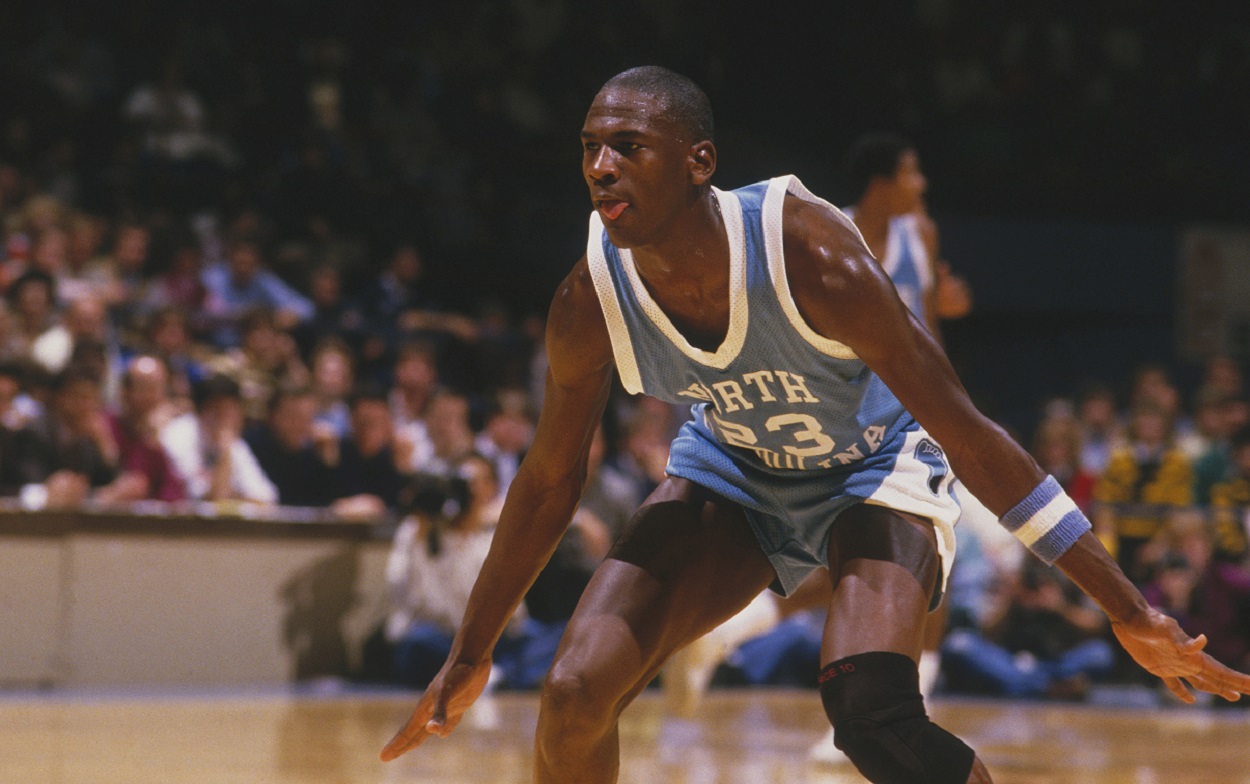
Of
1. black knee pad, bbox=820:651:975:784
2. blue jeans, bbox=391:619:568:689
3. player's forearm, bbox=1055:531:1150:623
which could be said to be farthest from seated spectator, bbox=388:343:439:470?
player's forearm, bbox=1055:531:1150:623

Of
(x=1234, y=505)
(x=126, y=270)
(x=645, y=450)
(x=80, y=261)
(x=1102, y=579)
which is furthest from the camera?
(x=126, y=270)

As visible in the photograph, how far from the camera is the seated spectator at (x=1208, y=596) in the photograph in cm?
877

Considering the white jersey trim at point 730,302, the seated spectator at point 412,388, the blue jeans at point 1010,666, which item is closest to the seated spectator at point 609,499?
the seated spectator at point 412,388

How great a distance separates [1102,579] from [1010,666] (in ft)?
21.5

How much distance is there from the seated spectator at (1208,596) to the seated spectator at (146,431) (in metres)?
5.30

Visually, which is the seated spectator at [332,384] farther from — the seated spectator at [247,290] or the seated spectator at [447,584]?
the seated spectator at [447,584]

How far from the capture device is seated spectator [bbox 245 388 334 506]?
29.3 ft

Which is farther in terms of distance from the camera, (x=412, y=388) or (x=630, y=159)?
(x=412, y=388)

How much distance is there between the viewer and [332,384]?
9.73m

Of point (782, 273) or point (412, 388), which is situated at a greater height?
point (782, 273)

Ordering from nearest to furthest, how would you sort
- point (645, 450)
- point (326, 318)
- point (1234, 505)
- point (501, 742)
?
1. point (501, 742)
2. point (1234, 505)
3. point (645, 450)
4. point (326, 318)

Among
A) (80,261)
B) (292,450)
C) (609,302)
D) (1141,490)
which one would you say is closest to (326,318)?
(80,261)

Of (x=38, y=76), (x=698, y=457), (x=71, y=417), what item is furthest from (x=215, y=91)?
(x=698, y=457)

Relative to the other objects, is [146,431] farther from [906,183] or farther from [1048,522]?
[1048,522]
